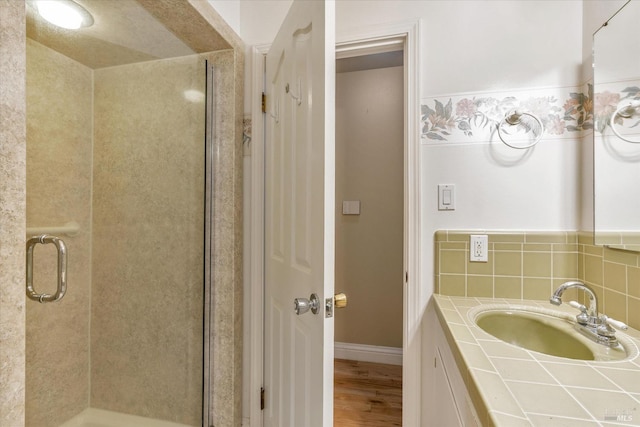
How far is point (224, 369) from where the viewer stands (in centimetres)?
142

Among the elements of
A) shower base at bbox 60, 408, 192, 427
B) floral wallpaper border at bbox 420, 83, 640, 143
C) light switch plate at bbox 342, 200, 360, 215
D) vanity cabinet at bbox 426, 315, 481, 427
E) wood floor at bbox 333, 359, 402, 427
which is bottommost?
wood floor at bbox 333, 359, 402, 427

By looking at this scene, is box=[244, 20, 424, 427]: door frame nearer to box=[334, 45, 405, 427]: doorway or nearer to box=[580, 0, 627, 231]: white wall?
box=[580, 0, 627, 231]: white wall

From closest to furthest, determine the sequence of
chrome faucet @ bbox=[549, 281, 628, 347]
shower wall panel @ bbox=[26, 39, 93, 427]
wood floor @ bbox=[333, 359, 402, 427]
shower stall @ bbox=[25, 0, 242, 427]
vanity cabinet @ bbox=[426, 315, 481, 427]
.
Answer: vanity cabinet @ bbox=[426, 315, 481, 427] → chrome faucet @ bbox=[549, 281, 628, 347] → shower wall panel @ bbox=[26, 39, 93, 427] → shower stall @ bbox=[25, 0, 242, 427] → wood floor @ bbox=[333, 359, 402, 427]

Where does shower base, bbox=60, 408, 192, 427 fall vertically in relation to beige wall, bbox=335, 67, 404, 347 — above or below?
below

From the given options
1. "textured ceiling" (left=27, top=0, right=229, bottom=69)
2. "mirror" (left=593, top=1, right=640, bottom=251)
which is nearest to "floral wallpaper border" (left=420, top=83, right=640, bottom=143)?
"mirror" (left=593, top=1, right=640, bottom=251)

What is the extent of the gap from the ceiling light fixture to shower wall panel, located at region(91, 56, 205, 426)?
26 cm

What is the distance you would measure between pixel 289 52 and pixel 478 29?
849mm

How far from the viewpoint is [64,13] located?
109 cm

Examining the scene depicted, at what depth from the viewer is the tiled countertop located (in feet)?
1.64

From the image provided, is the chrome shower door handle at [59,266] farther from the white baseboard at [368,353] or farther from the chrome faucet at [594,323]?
the white baseboard at [368,353]

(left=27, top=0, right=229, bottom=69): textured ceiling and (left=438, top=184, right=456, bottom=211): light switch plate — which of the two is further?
(left=438, top=184, right=456, bottom=211): light switch plate

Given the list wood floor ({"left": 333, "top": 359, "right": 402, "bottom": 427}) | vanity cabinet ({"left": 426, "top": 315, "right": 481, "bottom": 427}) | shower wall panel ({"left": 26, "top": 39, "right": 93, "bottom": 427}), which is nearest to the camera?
vanity cabinet ({"left": 426, "top": 315, "right": 481, "bottom": 427})

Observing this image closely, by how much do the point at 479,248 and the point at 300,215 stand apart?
800 millimetres

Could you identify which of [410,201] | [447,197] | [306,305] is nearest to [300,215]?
[306,305]
